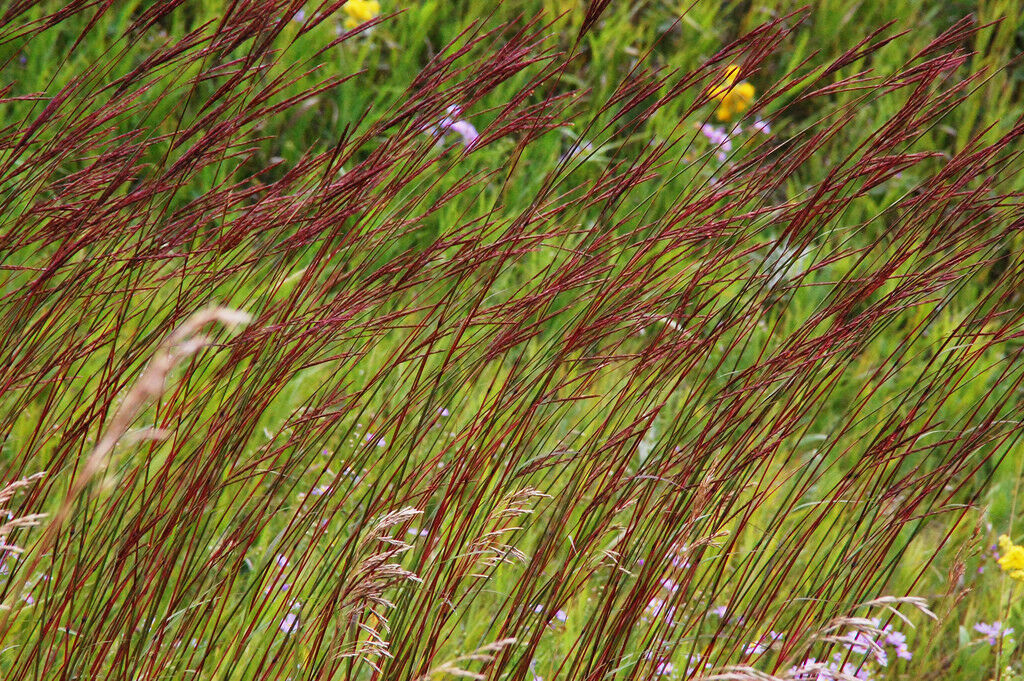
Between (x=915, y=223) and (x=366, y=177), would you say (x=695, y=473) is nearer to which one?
(x=915, y=223)

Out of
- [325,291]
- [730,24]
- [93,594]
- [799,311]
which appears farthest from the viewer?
[730,24]

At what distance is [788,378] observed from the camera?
142 centimetres

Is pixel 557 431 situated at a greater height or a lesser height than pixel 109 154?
lesser

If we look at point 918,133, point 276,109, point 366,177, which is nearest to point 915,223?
point 918,133

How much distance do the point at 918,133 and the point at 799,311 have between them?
1990 mm

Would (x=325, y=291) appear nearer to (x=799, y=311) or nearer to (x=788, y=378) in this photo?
(x=788, y=378)

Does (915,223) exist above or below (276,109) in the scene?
below

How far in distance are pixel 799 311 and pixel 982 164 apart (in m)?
1.97

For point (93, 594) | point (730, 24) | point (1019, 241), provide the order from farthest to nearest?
point (730, 24) < point (1019, 241) < point (93, 594)

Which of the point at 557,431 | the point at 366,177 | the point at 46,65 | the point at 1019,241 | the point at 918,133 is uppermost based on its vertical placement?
→ the point at 46,65

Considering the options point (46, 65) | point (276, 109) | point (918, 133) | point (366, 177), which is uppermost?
point (46, 65)

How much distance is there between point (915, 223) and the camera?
4.47 feet

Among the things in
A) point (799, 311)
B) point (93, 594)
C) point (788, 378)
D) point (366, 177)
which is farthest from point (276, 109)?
point (799, 311)

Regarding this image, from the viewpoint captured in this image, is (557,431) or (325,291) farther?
(557,431)
